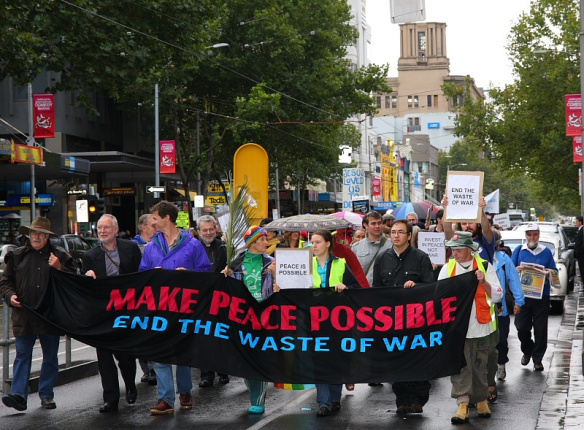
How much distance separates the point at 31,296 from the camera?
9828mm

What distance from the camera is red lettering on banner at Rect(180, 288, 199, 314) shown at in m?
9.69

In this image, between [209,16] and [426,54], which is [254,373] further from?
[426,54]

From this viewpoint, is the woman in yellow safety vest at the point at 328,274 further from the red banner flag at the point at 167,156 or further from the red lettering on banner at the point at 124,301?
the red banner flag at the point at 167,156

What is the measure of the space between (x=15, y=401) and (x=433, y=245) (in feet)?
18.9

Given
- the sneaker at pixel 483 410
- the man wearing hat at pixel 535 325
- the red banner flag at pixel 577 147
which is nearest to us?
the sneaker at pixel 483 410

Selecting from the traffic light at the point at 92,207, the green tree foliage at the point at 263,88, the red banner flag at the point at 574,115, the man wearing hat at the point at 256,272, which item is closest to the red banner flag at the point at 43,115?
the green tree foliage at the point at 263,88

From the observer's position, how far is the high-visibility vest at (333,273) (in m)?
9.66

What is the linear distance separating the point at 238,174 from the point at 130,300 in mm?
15625

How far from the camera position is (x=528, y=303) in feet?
42.5

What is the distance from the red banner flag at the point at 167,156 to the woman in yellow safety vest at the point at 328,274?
33.4 m

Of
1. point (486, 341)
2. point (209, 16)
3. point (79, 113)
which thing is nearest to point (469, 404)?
point (486, 341)

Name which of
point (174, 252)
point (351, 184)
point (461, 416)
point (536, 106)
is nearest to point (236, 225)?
point (174, 252)

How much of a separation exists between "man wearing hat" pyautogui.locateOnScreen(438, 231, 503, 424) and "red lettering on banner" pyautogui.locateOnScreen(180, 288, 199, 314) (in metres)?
2.44

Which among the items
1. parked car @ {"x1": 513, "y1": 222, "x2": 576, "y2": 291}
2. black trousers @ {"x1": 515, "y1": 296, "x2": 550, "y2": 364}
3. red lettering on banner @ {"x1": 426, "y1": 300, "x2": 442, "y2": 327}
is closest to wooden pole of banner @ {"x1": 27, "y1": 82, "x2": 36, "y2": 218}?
parked car @ {"x1": 513, "y1": 222, "x2": 576, "y2": 291}
